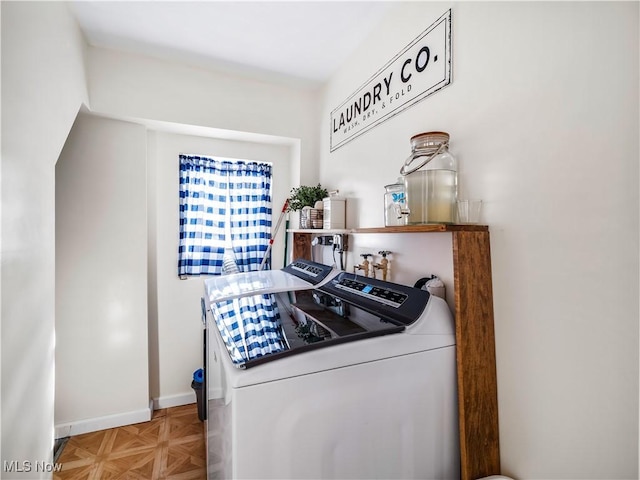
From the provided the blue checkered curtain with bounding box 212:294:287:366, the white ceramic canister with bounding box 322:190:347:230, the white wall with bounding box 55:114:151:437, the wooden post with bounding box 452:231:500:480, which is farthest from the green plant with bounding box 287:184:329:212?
the wooden post with bounding box 452:231:500:480

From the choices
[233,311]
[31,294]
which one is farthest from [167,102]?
[233,311]

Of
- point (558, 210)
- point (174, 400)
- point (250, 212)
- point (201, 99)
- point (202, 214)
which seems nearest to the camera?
point (558, 210)

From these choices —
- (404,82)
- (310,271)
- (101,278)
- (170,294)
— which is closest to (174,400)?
(170,294)

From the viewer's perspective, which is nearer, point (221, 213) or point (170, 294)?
point (170, 294)

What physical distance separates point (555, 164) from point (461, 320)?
0.59 m

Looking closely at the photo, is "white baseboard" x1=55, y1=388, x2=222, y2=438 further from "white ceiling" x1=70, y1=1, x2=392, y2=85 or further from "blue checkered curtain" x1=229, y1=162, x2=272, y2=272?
"white ceiling" x1=70, y1=1, x2=392, y2=85

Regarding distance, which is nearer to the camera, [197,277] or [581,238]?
[581,238]

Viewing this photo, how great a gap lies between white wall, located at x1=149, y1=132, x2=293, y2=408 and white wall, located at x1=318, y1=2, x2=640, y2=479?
7.35ft

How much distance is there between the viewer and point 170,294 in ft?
8.46

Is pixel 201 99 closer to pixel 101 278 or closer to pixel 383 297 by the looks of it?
pixel 101 278

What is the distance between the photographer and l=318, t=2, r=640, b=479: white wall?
0.80m

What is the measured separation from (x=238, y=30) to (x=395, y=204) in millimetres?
1550

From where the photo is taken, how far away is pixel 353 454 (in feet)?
3.12

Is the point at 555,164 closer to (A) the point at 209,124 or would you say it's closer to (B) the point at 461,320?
(B) the point at 461,320
